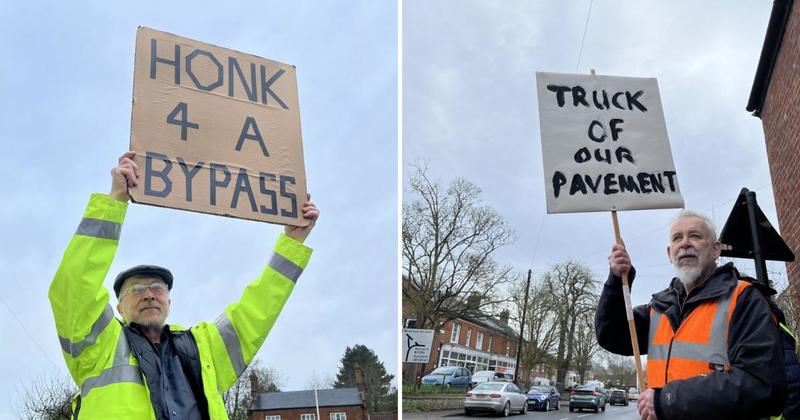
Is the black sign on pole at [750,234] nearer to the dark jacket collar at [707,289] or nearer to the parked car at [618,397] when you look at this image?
the dark jacket collar at [707,289]

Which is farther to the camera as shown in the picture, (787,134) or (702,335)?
(787,134)

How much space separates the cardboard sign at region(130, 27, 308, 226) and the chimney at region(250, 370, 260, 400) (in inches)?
1685

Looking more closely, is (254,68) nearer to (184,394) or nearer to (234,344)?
(234,344)

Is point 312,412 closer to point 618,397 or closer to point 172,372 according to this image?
point 618,397

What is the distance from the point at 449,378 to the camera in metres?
33.6

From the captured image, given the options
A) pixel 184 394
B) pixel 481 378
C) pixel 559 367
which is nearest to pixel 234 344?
pixel 184 394

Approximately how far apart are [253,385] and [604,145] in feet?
150

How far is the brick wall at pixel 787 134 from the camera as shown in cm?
1033

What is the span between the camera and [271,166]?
3.68 meters

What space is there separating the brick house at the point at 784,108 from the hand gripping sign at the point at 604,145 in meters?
7.43

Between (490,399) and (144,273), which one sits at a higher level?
(144,273)

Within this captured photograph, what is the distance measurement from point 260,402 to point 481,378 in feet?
62.4

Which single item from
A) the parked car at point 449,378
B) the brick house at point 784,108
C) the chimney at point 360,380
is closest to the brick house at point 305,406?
the chimney at point 360,380

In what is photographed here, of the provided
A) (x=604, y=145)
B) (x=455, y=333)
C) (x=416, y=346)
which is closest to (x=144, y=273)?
(x=604, y=145)
